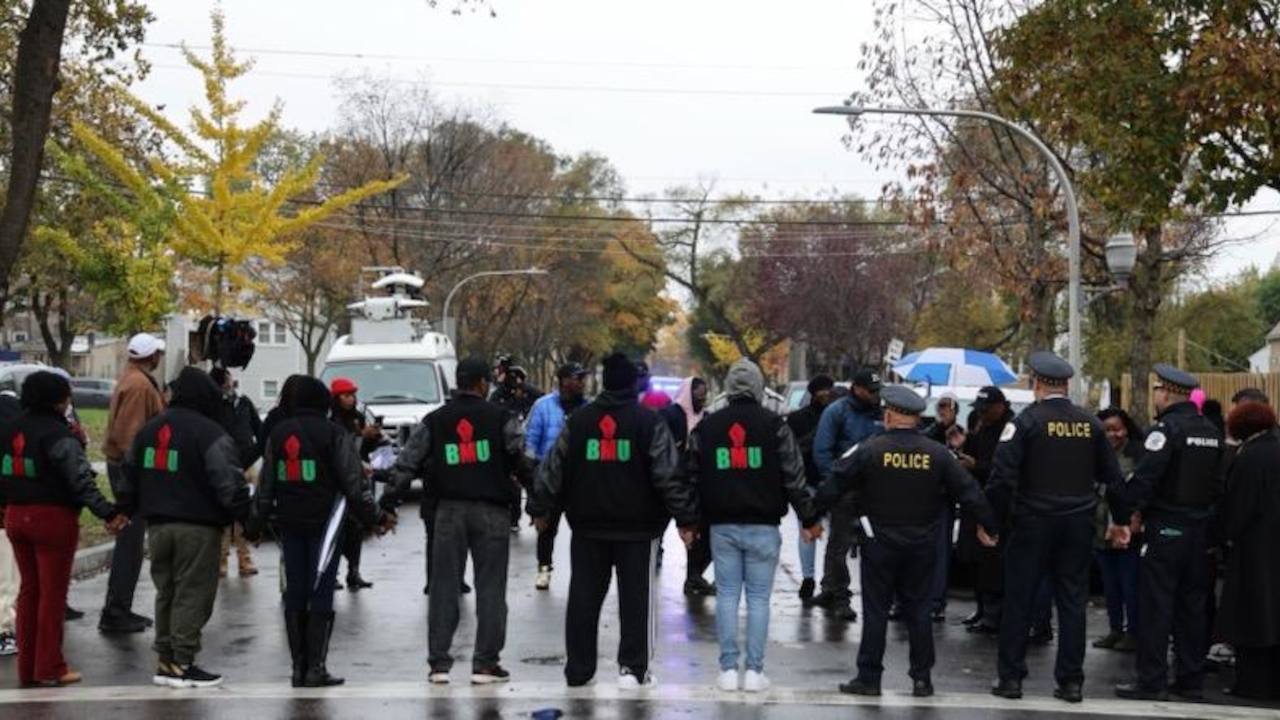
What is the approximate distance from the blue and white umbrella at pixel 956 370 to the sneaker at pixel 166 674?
1846cm

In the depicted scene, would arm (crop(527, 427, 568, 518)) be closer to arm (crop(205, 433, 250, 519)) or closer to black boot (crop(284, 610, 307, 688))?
black boot (crop(284, 610, 307, 688))

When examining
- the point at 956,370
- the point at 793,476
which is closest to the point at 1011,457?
the point at 793,476

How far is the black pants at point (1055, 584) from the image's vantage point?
9.29 metres

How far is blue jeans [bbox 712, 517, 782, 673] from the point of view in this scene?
9.31 meters

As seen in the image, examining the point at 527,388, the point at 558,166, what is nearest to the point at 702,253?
the point at 558,166

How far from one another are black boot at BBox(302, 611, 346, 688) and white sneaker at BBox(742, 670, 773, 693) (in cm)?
242

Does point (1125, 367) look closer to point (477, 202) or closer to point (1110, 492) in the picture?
point (477, 202)

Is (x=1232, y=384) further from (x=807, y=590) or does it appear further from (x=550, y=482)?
(x=550, y=482)

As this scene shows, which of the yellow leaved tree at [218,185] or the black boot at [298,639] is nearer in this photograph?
the black boot at [298,639]

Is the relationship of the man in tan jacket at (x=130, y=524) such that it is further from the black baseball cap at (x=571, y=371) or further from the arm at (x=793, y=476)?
the arm at (x=793, y=476)

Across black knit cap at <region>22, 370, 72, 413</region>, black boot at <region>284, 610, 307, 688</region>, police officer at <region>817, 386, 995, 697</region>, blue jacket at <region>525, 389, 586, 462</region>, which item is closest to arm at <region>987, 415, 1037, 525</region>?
police officer at <region>817, 386, 995, 697</region>

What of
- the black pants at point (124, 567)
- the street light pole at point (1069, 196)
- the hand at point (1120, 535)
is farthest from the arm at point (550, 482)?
the street light pole at point (1069, 196)

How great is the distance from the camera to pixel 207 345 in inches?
699

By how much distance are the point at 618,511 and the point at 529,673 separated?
135 cm
